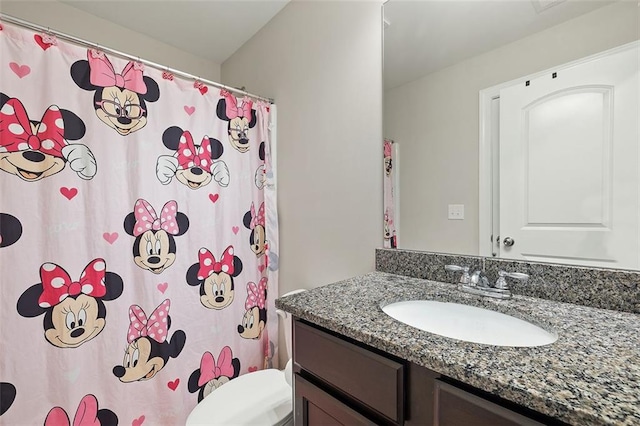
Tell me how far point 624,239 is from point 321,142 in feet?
3.86

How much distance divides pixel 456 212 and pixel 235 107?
1.30 metres

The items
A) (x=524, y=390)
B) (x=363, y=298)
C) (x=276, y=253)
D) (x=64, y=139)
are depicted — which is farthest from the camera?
(x=276, y=253)

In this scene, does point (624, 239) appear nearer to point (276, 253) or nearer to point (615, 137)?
point (615, 137)

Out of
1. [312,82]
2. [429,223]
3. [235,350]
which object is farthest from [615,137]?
[235,350]

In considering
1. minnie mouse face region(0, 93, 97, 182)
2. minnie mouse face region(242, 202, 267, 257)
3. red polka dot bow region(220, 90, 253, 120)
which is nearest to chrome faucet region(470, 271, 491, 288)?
minnie mouse face region(242, 202, 267, 257)

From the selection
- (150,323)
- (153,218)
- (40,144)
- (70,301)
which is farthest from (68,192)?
(150,323)

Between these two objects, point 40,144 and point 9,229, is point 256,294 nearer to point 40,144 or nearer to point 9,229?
point 9,229

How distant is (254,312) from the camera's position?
1674 mm

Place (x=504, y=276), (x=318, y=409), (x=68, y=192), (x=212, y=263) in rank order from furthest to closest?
1. (x=212, y=263)
2. (x=68, y=192)
3. (x=504, y=276)
4. (x=318, y=409)

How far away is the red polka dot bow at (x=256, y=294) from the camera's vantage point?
165 cm

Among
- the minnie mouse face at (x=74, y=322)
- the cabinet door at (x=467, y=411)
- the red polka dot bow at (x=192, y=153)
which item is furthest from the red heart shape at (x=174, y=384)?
the cabinet door at (x=467, y=411)

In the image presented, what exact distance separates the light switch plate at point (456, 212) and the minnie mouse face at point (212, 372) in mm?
1381

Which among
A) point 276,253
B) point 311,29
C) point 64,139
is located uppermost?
point 311,29

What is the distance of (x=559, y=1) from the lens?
0.83m
